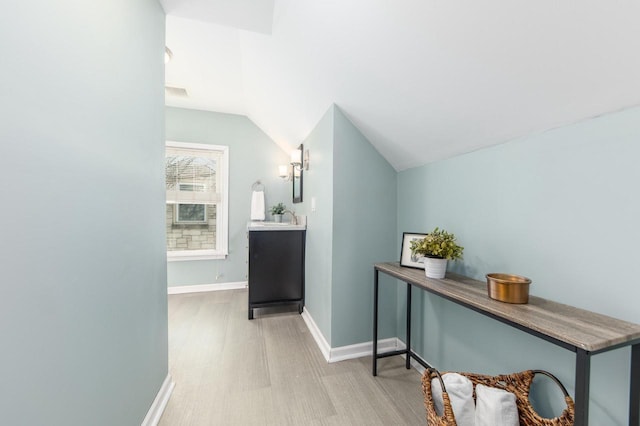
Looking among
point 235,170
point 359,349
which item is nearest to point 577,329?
point 359,349

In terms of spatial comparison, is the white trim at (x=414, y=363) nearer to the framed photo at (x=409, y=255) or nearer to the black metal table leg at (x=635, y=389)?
the framed photo at (x=409, y=255)

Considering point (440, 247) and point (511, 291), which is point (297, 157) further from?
point (511, 291)

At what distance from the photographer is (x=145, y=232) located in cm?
130

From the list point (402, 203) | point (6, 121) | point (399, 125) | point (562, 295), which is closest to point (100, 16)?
point (6, 121)

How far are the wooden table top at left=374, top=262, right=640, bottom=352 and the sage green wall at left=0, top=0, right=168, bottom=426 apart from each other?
1.43 metres

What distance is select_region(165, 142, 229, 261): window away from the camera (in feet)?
11.6

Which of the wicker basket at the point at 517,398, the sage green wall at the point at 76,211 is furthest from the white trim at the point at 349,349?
the sage green wall at the point at 76,211

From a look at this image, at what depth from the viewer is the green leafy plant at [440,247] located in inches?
54.4

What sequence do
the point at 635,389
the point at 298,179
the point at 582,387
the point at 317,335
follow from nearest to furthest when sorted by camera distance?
1. the point at 582,387
2. the point at 635,389
3. the point at 317,335
4. the point at 298,179

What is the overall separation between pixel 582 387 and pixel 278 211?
3.18 m

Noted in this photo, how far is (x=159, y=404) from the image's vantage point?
4.63ft

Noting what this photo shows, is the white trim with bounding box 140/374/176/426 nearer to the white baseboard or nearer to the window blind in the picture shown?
the white baseboard

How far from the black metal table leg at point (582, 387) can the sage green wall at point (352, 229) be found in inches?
52.7

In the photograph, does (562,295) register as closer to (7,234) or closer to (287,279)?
(7,234)
